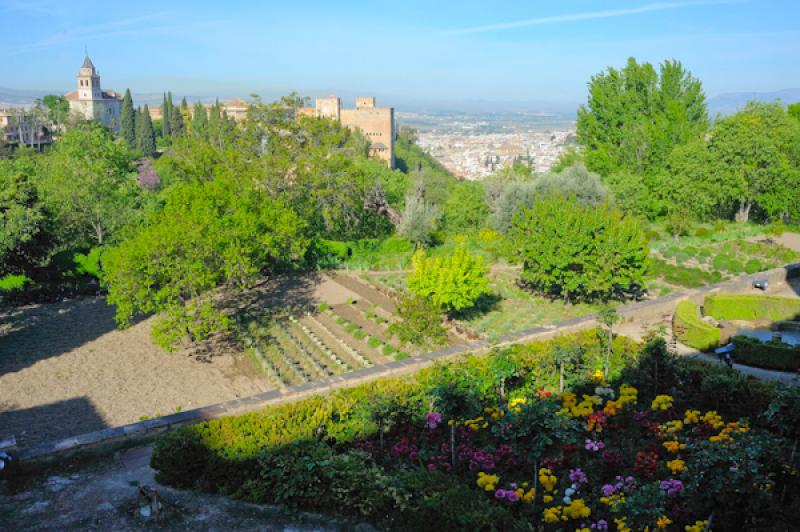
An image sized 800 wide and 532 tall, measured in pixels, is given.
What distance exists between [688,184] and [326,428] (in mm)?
24851

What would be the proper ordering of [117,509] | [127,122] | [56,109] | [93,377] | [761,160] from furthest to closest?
[56,109] < [127,122] < [761,160] < [93,377] < [117,509]

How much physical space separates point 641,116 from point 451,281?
76.1 feet

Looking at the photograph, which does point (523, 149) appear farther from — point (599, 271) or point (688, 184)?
point (599, 271)

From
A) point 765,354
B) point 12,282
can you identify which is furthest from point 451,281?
point 12,282

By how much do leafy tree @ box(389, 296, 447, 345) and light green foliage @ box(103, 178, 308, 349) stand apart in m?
4.16

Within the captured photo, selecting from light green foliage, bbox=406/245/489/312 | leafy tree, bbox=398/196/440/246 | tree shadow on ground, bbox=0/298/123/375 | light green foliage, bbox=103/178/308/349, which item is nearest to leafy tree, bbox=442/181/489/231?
leafy tree, bbox=398/196/440/246

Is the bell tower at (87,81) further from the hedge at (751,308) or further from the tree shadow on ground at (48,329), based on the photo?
the hedge at (751,308)

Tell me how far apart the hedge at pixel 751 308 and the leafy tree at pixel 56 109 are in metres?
74.0

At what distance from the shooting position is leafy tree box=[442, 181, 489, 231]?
2984 cm

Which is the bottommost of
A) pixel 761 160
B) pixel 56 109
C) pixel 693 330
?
pixel 693 330

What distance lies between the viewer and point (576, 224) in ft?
51.4

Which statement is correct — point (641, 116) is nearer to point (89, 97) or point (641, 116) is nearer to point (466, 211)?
point (466, 211)

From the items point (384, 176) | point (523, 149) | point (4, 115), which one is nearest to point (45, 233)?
point (384, 176)

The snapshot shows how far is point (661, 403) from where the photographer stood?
372 inches
